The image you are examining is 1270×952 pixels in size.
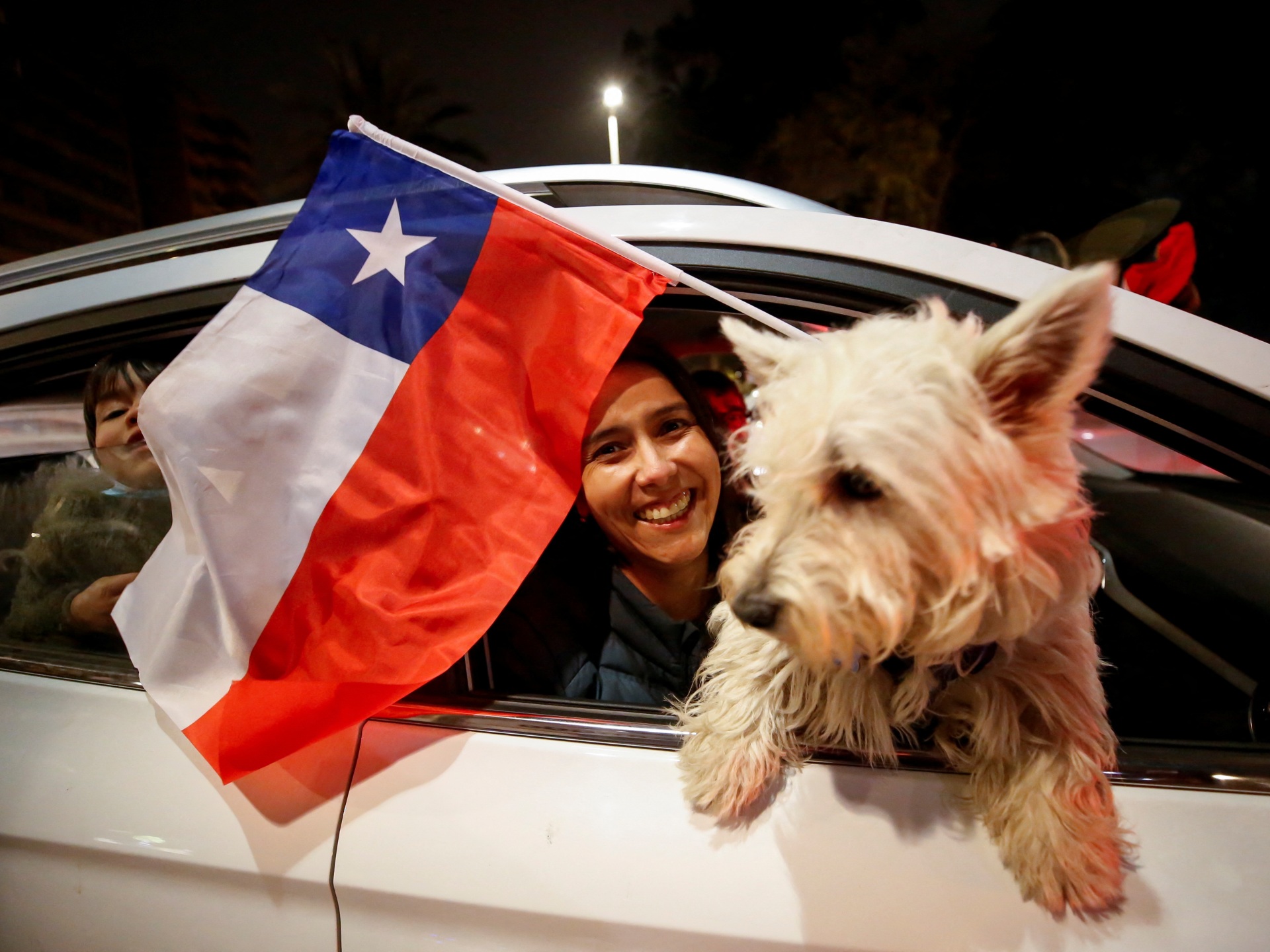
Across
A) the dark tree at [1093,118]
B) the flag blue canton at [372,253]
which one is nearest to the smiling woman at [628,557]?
the flag blue canton at [372,253]

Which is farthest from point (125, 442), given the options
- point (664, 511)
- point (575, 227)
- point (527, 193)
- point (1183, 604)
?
point (1183, 604)

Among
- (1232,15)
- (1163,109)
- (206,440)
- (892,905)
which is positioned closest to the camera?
(892,905)

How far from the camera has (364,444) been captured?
68.5 inches

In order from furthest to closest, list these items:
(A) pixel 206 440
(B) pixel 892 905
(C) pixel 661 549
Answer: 1. (C) pixel 661 549
2. (A) pixel 206 440
3. (B) pixel 892 905

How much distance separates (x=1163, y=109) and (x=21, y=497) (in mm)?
20701

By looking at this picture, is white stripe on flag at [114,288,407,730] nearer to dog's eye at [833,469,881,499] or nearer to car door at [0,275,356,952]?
car door at [0,275,356,952]

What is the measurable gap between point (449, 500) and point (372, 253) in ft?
2.28

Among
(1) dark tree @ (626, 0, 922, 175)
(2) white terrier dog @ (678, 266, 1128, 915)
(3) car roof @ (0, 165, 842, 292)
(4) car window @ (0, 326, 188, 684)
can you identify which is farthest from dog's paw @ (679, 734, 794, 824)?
(1) dark tree @ (626, 0, 922, 175)

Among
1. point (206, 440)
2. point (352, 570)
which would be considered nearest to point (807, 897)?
point (352, 570)

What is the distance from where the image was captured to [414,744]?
64.1 inches

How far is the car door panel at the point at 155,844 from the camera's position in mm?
1524

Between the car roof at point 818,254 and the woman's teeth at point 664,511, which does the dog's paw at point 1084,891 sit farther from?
the woman's teeth at point 664,511

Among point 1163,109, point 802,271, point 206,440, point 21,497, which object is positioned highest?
point 1163,109

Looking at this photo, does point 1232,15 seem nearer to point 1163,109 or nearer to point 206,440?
point 1163,109
